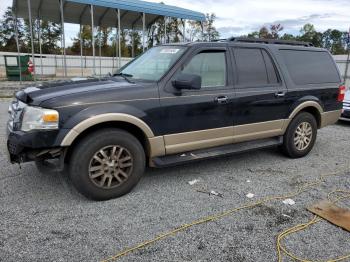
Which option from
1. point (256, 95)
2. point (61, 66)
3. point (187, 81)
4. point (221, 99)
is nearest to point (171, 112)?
point (187, 81)

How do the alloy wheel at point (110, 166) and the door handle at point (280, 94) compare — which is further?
the door handle at point (280, 94)

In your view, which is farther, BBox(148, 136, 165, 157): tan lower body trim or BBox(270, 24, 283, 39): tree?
BBox(270, 24, 283, 39): tree

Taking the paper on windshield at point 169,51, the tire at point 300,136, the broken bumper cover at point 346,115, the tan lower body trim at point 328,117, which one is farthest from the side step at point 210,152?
the broken bumper cover at point 346,115

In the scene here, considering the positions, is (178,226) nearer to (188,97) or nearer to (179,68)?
(188,97)

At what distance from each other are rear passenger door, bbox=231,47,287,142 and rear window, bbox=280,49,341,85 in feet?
1.43

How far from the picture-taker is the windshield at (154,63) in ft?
13.9

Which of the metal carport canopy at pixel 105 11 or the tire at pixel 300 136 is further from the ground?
the metal carport canopy at pixel 105 11

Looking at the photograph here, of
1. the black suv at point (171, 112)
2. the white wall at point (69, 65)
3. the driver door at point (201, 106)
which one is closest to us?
the black suv at point (171, 112)

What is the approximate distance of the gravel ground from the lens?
112 inches

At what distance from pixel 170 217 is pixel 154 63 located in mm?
2160

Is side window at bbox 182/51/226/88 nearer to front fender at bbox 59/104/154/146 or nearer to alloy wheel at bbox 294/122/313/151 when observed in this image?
front fender at bbox 59/104/154/146

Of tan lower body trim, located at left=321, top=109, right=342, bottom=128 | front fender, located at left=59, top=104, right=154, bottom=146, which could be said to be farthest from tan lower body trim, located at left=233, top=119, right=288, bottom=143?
front fender, located at left=59, top=104, right=154, bottom=146

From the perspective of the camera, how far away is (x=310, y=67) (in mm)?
5668

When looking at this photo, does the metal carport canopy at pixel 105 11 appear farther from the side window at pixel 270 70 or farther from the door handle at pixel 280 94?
the door handle at pixel 280 94
